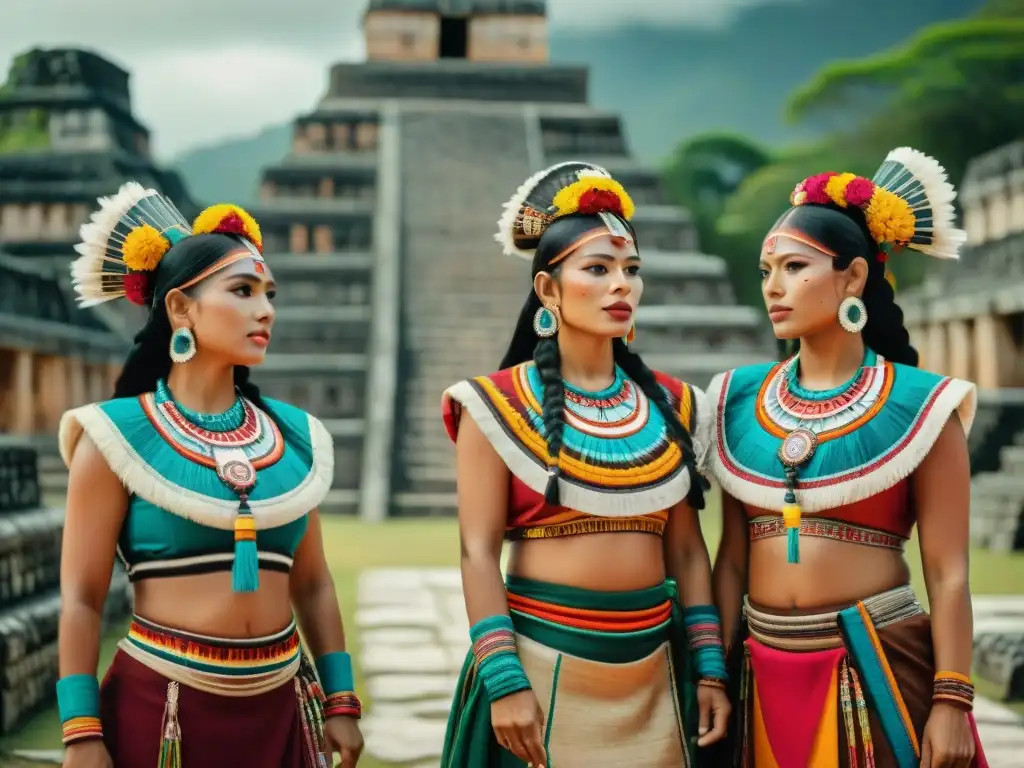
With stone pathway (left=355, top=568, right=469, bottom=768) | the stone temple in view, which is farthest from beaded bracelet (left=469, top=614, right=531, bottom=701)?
the stone temple

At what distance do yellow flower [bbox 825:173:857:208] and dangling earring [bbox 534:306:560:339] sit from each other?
2.58 ft

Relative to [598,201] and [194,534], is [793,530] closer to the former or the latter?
[598,201]

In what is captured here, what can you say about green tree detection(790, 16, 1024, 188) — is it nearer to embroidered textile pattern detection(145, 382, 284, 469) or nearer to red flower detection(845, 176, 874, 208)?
red flower detection(845, 176, 874, 208)

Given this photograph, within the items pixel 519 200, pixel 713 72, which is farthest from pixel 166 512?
pixel 713 72

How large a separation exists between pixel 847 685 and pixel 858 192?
1.24 meters

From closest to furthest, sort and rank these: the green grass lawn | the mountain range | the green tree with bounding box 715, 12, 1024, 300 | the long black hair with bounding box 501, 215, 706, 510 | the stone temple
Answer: the long black hair with bounding box 501, 215, 706, 510 < the green grass lawn < the stone temple < the green tree with bounding box 715, 12, 1024, 300 < the mountain range

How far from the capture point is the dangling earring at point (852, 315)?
3088 millimetres

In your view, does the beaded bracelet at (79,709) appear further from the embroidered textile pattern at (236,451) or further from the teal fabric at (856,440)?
the teal fabric at (856,440)

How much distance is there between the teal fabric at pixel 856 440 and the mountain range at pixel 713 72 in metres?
46.2

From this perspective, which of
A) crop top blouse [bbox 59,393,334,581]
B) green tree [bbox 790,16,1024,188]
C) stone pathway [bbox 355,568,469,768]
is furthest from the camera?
green tree [bbox 790,16,1024,188]

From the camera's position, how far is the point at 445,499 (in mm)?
13352

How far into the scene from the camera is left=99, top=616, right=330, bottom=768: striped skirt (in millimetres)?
2686

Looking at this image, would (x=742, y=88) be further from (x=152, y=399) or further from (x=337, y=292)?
(x=152, y=399)

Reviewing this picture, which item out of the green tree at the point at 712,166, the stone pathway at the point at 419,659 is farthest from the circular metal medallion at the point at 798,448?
the green tree at the point at 712,166
